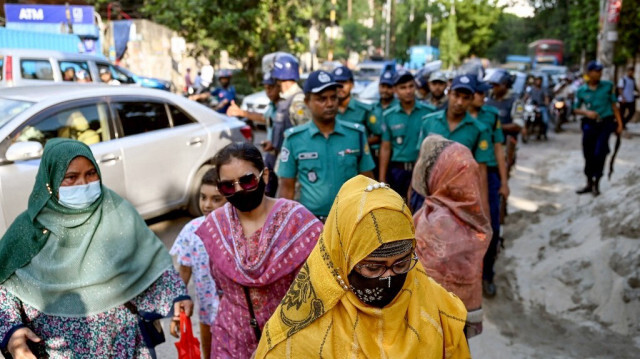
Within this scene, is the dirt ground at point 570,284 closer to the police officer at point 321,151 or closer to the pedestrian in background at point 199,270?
the police officer at point 321,151

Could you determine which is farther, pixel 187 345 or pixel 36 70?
pixel 36 70

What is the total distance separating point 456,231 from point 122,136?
4121mm

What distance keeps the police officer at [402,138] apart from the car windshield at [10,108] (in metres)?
3.35

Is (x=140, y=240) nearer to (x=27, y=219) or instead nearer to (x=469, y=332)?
(x=27, y=219)

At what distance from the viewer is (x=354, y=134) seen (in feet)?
13.0

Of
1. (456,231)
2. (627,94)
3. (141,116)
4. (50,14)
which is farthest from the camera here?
(50,14)

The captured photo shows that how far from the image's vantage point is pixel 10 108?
5.18 m

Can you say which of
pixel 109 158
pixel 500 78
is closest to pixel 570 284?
pixel 500 78

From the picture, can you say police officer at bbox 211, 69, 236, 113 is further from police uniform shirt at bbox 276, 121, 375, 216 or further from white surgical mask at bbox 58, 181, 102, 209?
white surgical mask at bbox 58, 181, 102, 209

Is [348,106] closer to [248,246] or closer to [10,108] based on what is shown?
[10,108]

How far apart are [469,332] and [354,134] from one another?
1.58 metres

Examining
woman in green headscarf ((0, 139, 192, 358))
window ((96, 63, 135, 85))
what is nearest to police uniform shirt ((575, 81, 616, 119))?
woman in green headscarf ((0, 139, 192, 358))

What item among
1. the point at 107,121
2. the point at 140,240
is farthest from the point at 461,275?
the point at 107,121

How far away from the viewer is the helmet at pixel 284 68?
210 inches
